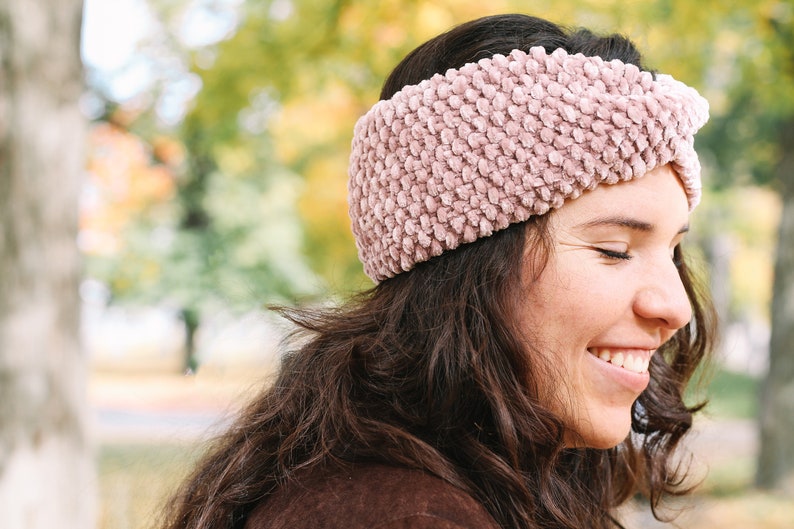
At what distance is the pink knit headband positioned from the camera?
1750 millimetres

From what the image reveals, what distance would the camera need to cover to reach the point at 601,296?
5.77ft

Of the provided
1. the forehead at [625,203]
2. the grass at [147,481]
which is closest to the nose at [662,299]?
the forehead at [625,203]

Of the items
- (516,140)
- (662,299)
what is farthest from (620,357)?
(516,140)

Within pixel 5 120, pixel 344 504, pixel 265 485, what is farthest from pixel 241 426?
pixel 5 120

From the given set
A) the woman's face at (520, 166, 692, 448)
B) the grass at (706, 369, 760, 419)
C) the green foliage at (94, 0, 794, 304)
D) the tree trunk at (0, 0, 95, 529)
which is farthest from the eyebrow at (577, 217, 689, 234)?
the grass at (706, 369, 760, 419)

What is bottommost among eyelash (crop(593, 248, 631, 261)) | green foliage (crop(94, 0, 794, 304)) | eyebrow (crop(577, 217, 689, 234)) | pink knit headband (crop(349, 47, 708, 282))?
eyelash (crop(593, 248, 631, 261))

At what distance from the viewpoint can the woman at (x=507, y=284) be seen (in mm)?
1743

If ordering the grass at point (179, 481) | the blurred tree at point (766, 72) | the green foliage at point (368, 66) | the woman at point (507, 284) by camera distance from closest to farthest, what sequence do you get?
the woman at point (507, 284)
the grass at point (179, 481)
the green foliage at point (368, 66)
the blurred tree at point (766, 72)

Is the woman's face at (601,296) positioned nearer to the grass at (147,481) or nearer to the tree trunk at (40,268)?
the grass at (147,481)

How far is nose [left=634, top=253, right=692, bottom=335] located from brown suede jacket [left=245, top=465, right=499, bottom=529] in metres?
0.56

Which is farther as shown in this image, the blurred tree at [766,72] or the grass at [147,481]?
the blurred tree at [766,72]

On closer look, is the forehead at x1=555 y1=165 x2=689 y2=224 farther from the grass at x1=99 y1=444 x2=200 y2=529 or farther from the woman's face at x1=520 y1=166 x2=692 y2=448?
the grass at x1=99 y1=444 x2=200 y2=529

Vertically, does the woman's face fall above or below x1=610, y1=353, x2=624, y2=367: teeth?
above

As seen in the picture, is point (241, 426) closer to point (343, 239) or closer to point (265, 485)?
point (265, 485)
